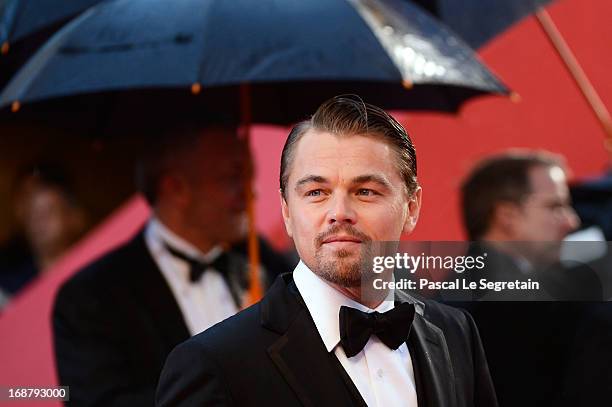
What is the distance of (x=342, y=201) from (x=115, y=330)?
1952 millimetres

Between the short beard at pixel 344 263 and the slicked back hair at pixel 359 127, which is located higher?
the slicked back hair at pixel 359 127

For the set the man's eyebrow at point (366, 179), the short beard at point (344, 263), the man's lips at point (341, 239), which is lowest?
the short beard at point (344, 263)

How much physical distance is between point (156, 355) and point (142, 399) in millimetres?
194

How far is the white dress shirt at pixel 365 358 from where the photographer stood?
268cm

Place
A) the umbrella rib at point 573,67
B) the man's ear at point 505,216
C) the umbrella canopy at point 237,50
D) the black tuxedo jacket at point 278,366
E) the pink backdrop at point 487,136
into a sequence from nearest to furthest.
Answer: the black tuxedo jacket at point 278,366 < the umbrella canopy at point 237,50 < the umbrella rib at point 573,67 < the man's ear at point 505,216 < the pink backdrop at point 487,136

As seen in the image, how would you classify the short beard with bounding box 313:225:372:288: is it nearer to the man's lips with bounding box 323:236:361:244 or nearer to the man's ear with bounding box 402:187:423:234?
the man's lips with bounding box 323:236:361:244

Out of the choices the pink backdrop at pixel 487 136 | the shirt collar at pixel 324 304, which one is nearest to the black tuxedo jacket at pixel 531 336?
the shirt collar at pixel 324 304

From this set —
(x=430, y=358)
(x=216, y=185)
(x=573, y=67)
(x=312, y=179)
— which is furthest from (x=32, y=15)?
(x=430, y=358)

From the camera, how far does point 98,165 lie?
6344 millimetres

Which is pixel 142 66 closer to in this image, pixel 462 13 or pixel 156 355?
pixel 156 355

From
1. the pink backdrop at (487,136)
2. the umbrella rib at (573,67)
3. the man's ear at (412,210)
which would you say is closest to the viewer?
the man's ear at (412,210)

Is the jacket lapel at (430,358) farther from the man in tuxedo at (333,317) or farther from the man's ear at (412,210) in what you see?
the man's ear at (412,210)

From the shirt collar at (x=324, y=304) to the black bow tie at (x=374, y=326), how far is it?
4 centimetres

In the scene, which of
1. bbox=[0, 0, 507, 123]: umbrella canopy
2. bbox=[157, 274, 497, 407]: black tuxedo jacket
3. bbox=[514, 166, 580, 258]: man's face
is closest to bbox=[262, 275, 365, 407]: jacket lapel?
bbox=[157, 274, 497, 407]: black tuxedo jacket
